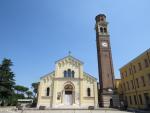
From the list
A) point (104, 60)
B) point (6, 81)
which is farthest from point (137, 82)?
point (6, 81)

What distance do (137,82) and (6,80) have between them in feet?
101

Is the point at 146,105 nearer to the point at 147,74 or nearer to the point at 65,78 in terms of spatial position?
the point at 147,74

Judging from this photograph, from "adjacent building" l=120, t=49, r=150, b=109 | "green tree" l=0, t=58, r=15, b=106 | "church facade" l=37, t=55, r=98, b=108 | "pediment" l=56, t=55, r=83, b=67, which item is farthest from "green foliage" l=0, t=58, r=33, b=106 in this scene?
"adjacent building" l=120, t=49, r=150, b=109

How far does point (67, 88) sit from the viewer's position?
36.2 metres

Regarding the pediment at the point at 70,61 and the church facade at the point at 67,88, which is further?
the pediment at the point at 70,61

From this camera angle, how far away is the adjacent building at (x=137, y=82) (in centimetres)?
2674

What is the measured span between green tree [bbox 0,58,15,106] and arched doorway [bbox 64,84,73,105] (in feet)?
46.5

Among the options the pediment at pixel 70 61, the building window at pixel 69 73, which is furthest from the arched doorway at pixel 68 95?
the pediment at pixel 70 61

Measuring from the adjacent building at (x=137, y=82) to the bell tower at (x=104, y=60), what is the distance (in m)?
3.57

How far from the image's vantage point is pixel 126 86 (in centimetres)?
3591

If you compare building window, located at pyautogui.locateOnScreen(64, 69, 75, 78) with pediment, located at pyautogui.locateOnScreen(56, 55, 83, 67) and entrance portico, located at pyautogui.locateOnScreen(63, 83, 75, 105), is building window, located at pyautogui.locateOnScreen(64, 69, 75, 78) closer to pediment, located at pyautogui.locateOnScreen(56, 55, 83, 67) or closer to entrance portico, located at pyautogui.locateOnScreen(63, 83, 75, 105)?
pediment, located at pyautogui.locateOnScreen(56, 55, 83, 67)

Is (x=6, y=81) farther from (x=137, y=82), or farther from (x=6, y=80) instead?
(x=137, y=82)

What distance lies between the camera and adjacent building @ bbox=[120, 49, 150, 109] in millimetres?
26739

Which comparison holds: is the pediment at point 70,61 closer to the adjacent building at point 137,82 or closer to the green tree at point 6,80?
the adjacent building at point 137,82
